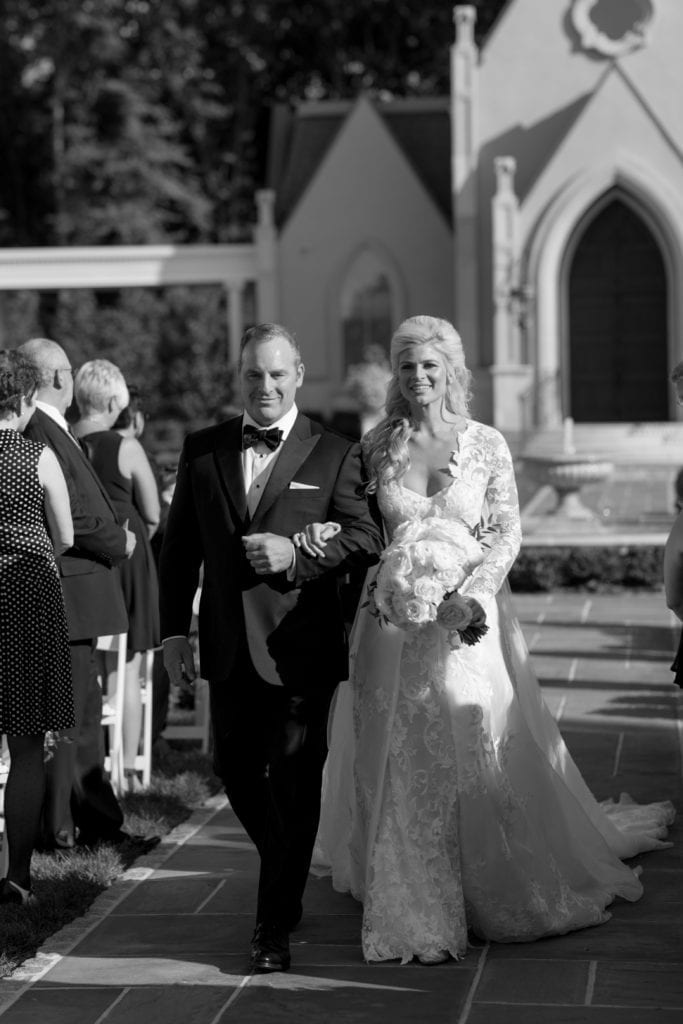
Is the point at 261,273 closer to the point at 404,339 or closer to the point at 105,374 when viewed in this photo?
the point at 105,374

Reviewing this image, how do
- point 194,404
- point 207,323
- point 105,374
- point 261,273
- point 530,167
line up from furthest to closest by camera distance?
point 207,323, point 194,404, point 261,273, point 530,167, point 105,374

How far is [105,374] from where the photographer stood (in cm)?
743

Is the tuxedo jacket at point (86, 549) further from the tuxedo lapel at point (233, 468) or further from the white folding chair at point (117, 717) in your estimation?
the tuxedo lapel at point (233, 468)

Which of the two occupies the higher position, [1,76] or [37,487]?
[1,76]

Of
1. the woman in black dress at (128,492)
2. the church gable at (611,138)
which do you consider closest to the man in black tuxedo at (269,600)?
the woman in black dress at (128,492)

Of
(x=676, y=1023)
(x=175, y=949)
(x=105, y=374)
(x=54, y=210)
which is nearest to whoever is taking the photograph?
(x=676, y=1023)

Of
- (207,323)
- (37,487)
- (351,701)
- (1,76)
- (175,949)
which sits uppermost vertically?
(1,76)

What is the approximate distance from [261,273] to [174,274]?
5.78 feet

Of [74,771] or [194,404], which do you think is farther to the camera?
[194,404]

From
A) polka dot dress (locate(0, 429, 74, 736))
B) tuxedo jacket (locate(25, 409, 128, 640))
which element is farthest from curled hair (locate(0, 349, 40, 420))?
tuxedo jacket (locate(25, 409, 128, 640))

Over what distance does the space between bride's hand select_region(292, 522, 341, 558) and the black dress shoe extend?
1.24 meters

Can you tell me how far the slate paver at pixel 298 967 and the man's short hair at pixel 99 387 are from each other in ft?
6.68

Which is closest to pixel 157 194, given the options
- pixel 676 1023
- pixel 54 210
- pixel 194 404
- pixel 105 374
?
pixel 54 210

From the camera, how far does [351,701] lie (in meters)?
5.95
